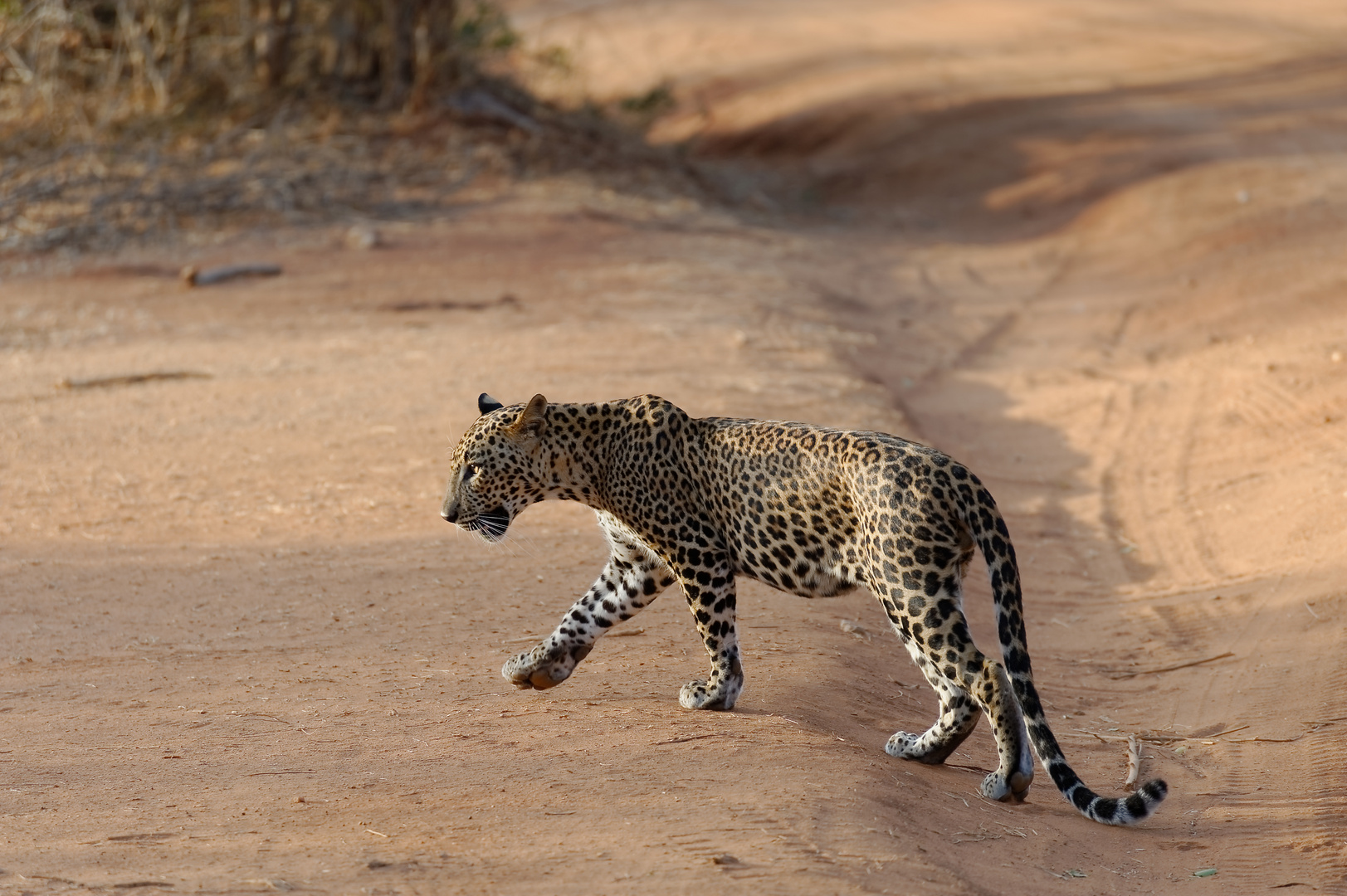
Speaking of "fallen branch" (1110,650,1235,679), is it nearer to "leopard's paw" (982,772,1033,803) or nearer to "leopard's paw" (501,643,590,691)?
"leopard's paw" (982,772,1033,803)

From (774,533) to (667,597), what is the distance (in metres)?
2.43

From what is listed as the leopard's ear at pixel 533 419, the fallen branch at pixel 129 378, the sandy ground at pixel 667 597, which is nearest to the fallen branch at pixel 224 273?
the sandy ground at pixel 667 597

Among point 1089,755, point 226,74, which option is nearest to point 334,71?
point 226,74

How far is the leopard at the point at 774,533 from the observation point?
552 cm

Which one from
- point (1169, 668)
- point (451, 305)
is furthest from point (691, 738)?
point (451, 305)

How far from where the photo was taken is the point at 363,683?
666 cm

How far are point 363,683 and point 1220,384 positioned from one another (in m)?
8.48

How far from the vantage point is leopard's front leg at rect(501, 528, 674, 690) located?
6.44 m

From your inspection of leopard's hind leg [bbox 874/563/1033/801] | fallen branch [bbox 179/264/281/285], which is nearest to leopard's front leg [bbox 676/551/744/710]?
leopard's hind leg [bbox 874/563/1033/801]

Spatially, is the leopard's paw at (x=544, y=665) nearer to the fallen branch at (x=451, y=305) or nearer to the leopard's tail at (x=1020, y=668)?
the leopard's tail at (x=1020, y=668)

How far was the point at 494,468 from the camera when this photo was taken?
634 centimetres

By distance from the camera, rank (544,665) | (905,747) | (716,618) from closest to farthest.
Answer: (905,747), (716,618), (544,665)

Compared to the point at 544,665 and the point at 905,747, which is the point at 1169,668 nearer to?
the point at 905,747

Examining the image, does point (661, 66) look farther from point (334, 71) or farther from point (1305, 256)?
point (1305, 256)
